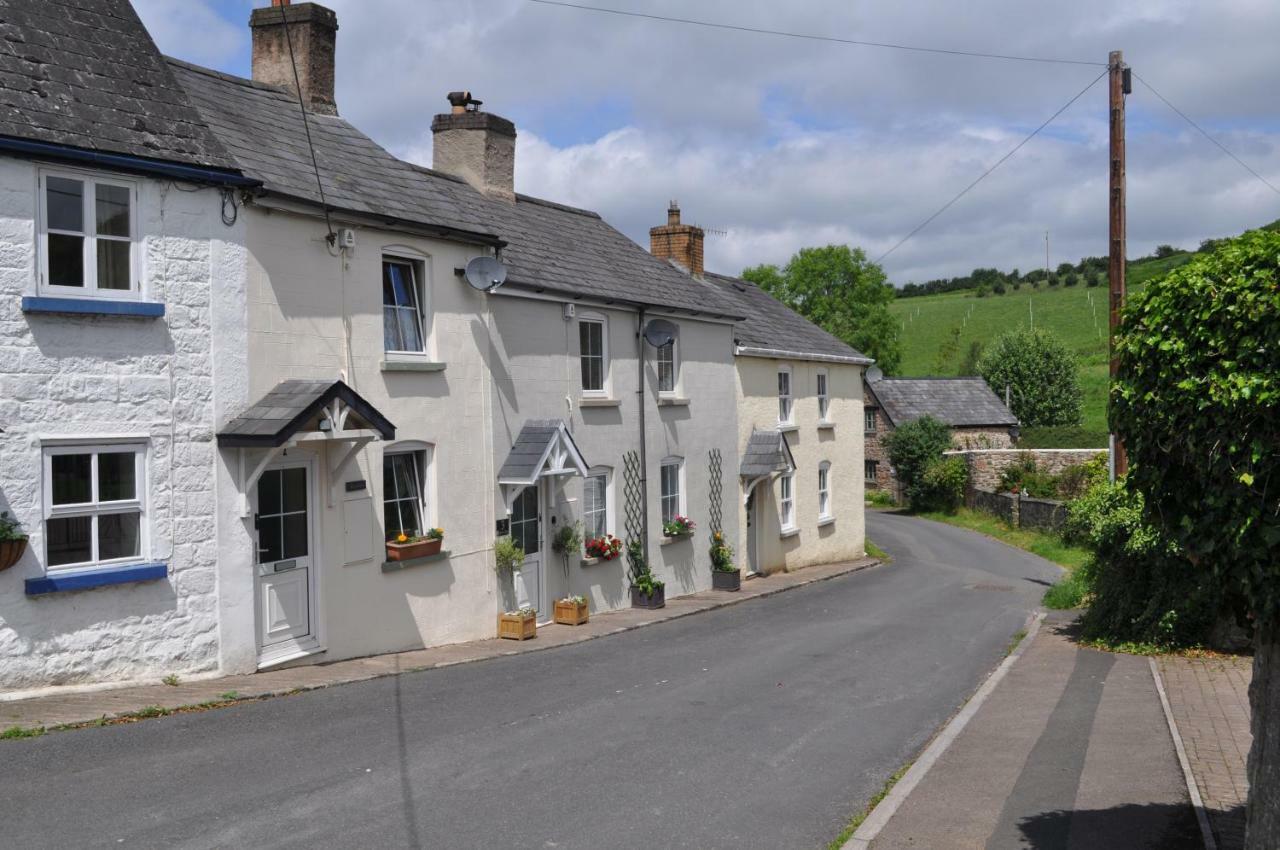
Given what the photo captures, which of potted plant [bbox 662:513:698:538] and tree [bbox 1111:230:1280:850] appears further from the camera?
potted plant [bbox 662:513:698:538]

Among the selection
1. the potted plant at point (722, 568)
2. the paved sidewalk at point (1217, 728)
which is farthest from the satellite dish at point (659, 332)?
the paved sidewalk at point (1217, 728)

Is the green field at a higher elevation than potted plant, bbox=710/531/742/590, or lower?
higher

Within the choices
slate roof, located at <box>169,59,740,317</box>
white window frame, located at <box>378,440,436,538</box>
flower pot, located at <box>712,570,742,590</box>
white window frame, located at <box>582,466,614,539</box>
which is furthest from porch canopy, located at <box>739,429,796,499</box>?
white window frame, located at <box>378,440,436,538</box>

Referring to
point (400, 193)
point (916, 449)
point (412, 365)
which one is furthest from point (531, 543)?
point (916, 449)

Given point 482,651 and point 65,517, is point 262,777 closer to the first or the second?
point 65,517

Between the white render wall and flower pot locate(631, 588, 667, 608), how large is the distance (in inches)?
369

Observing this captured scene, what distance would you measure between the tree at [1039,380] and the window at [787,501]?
38.5 m

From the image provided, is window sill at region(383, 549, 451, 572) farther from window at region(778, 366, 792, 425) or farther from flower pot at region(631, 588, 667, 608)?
window at region(778, 366, 792, 425)

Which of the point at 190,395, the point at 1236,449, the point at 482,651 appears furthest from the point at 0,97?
the point at 1236,449

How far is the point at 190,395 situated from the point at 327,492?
2.16m

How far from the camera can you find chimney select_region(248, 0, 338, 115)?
16.2 m

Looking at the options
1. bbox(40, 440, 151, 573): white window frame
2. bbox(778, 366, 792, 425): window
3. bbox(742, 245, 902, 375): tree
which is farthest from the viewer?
bbox(742, 245, 902, 375): tree

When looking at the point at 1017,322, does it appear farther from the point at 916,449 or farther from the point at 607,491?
the point at 607,491

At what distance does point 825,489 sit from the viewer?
30.0 metres
